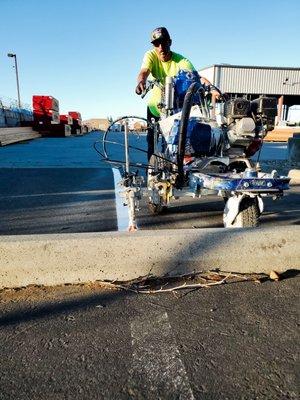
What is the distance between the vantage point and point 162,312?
2391 millimetres

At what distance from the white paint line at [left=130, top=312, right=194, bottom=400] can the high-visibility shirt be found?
13.2ft

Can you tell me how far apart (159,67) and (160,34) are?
54 cm

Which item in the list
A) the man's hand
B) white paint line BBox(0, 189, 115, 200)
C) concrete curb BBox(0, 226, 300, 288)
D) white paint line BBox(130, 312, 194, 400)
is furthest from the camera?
white paint line BBox(0, 189, 115, 200)

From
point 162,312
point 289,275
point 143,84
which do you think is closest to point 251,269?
point 289,275

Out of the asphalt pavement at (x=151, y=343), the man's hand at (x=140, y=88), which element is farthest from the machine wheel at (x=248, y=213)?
the man's hand at (x=140, y=88)

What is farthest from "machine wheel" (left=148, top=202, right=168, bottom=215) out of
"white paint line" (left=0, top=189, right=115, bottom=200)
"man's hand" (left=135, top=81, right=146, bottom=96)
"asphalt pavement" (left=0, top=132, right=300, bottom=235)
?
"white paint line" (left=0, top=189, right=115, bottom=200)

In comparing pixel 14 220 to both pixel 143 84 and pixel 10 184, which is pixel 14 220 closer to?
pixel 143 84

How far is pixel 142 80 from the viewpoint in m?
5.01

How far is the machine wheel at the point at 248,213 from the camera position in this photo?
12.3 ft

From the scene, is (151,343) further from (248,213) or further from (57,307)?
(248,213)

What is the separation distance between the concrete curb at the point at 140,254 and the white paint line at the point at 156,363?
1.99 feet

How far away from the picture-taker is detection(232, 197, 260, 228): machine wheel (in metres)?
3.76

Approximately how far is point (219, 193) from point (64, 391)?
2635 mm

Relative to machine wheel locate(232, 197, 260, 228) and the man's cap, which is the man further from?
machine wheel locate(232, 197, 260, 228)
